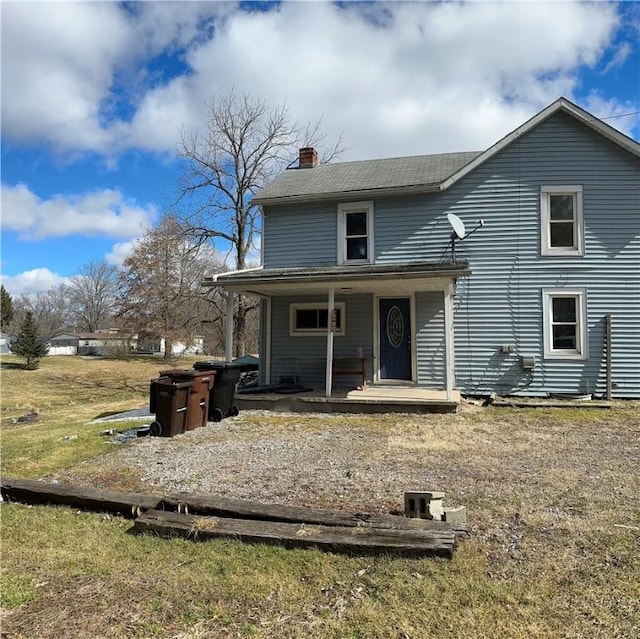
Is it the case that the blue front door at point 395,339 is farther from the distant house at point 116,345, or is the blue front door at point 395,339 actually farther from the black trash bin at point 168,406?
the distant house at point 116,345

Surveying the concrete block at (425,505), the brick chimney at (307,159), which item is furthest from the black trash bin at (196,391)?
the brick chimney at (307,159)

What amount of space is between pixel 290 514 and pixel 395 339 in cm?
849

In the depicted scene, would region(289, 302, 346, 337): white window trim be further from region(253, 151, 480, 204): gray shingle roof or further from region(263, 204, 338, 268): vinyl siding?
region(253, 151, 480, 204): gray shingle roof

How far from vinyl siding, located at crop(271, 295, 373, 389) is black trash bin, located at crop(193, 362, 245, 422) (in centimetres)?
325

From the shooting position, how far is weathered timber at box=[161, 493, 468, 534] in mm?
3713

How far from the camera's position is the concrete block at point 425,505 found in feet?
13.0

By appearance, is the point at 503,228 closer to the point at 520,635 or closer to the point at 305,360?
the point at 305,360

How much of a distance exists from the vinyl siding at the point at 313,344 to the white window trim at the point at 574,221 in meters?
4.45

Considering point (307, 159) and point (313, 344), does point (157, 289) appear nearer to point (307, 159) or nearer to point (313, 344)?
point (307, 159)

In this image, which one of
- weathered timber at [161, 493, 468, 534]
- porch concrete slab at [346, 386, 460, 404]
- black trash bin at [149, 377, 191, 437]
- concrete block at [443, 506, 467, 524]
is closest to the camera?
weathered timber at [161, 493, 468, 534]

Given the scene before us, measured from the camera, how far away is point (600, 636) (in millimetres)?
2494

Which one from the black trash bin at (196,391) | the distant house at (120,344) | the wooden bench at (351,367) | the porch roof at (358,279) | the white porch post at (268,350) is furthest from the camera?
the distant house at (120,344)

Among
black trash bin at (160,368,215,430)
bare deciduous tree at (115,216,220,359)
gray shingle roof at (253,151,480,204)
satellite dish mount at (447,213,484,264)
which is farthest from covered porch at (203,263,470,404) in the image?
bare deciduous tree at (115,216,220,359)

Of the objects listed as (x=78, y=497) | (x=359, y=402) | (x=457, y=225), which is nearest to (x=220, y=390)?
(x=359, y=402)
